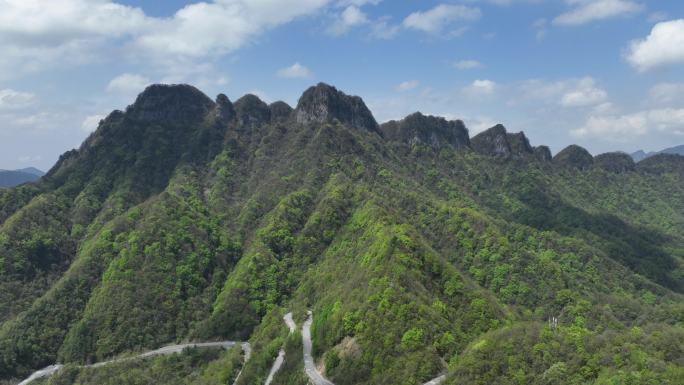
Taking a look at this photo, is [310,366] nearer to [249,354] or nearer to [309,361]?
[309,361]

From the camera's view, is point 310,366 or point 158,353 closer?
point 310,366

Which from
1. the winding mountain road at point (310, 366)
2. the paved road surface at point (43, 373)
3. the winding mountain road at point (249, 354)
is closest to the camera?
the winding mountain road at point (310, 366)

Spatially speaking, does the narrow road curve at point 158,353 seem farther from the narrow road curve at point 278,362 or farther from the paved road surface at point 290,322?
the narrow road curve at point 278,362

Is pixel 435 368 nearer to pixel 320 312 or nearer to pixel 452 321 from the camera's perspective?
pixel 452 321

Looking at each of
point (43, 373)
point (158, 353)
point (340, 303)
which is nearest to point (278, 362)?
point (340, 303)

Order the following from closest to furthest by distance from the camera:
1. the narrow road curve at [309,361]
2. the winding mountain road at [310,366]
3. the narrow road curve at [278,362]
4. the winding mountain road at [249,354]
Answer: the winding mountain road at [310,366]
the narrow road curve at [309,361]
the winding mountain road at [249,354]
the narrow road curve at [278,362]

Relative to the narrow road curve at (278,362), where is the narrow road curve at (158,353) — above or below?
below

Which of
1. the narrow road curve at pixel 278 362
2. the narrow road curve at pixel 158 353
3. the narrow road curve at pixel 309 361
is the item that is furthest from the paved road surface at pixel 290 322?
the narrow road curve at pixel 158 353

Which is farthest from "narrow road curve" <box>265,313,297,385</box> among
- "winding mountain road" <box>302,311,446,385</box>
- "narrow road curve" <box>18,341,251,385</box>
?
"narrow road curve" <box>18,341,251,385</box>

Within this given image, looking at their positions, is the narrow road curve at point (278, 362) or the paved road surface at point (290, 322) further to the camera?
the paved road surface at point (290, 322)
